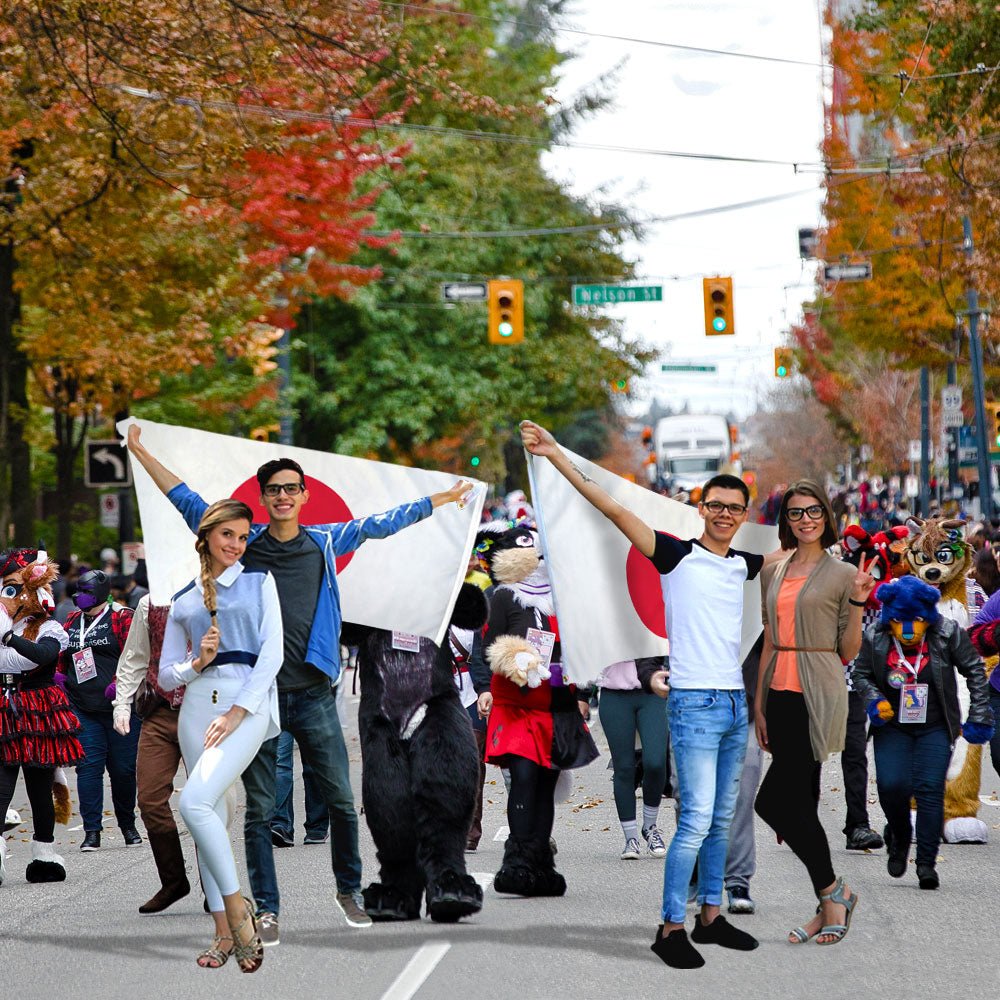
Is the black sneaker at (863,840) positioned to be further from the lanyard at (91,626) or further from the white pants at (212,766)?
the lanyard at (91,626)

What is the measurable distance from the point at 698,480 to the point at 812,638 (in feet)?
203

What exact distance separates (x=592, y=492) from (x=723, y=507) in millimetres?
552

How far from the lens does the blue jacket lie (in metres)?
8.12

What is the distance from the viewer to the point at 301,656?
8102 millimetres

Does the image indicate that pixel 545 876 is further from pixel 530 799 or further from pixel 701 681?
pixel 701 681

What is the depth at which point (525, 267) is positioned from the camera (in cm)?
4509

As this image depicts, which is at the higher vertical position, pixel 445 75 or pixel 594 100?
pixel 594 100

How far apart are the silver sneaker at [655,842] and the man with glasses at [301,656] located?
286 cm

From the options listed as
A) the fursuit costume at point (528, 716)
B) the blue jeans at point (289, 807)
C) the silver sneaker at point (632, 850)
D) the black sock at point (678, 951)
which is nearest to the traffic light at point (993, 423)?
the blue jeans at point (289, 807)

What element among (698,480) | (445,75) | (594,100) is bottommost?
(698,480)

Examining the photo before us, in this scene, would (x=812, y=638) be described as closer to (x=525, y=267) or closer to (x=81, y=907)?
(x=81, y=907)

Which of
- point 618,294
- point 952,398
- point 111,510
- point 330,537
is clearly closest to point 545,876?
point 330,537

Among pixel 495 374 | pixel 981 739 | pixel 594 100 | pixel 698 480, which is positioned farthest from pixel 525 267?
pixel 981 739

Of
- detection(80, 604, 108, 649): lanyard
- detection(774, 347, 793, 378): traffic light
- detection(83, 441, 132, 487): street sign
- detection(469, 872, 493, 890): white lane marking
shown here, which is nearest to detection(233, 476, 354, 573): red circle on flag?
detection(469, 872, 493, 890): white lane marking
